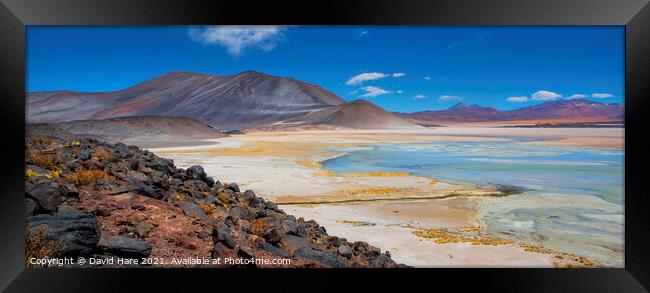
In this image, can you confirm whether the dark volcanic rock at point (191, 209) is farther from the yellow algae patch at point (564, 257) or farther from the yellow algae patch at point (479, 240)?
the yellow algae patch at point (564, 257)

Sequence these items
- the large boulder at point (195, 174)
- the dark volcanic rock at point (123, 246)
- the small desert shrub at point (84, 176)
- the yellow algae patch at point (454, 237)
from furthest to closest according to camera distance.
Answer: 1. the large boulder at point (195, 174)
2. the yellow algae patch at point (454, 237)
3. the small desert shrub at point (84, 176)
4. the dark volcanic rock at point (123, 246)

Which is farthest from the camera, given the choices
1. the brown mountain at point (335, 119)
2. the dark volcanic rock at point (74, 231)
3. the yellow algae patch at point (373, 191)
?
the brown mountain at point (335, 119)

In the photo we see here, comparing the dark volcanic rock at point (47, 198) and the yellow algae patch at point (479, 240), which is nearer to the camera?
the dark volcanic rock at point (47, 198)

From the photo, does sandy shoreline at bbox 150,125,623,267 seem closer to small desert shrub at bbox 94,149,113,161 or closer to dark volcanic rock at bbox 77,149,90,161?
small desert shrub at bbox 94,149,113,161

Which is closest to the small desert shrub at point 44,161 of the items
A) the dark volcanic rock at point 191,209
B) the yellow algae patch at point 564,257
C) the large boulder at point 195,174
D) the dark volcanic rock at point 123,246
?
the dark volcanic rock at point 123,246

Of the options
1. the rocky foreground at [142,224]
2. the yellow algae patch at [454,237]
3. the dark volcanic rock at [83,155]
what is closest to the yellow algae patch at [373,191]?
the yellow algae patch at [454,237]

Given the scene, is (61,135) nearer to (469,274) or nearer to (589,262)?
(469,274)

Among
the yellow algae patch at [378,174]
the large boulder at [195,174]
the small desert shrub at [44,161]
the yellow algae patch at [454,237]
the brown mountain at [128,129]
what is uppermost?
the brown mountain at [128,129]

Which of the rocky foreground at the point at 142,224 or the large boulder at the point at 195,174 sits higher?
the large boulder at the point at 195,174
